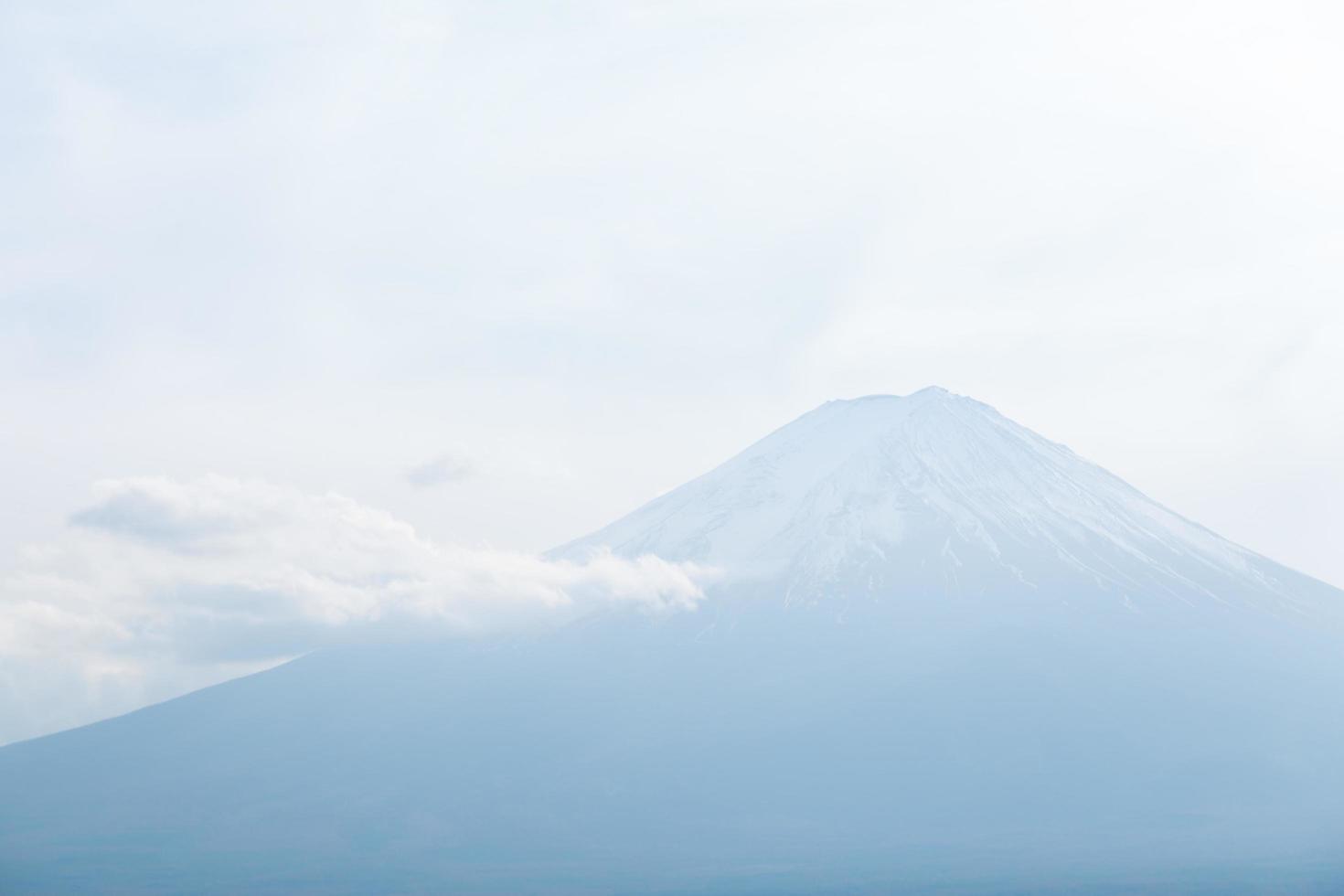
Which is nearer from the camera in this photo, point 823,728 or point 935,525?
point 823,728

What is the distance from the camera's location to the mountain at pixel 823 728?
113m

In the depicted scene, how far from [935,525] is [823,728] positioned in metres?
27.1

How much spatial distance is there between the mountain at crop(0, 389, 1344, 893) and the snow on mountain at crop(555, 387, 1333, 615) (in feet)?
1.02

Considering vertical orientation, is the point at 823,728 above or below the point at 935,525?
below

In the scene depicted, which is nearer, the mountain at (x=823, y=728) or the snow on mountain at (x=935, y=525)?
the mountain at (x=823, y=728)

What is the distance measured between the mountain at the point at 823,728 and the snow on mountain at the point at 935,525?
1.02 feet

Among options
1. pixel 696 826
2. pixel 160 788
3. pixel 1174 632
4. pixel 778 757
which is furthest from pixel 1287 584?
pixel 160 788

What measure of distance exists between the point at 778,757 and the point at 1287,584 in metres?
55.3

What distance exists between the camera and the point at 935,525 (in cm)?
15388

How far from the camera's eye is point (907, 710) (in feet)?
446

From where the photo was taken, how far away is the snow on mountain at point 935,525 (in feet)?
491

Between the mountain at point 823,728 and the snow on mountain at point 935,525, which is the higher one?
the snow on mountain at point 935,525

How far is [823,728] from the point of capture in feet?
442

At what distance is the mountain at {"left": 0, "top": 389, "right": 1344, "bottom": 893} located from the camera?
370 feet
